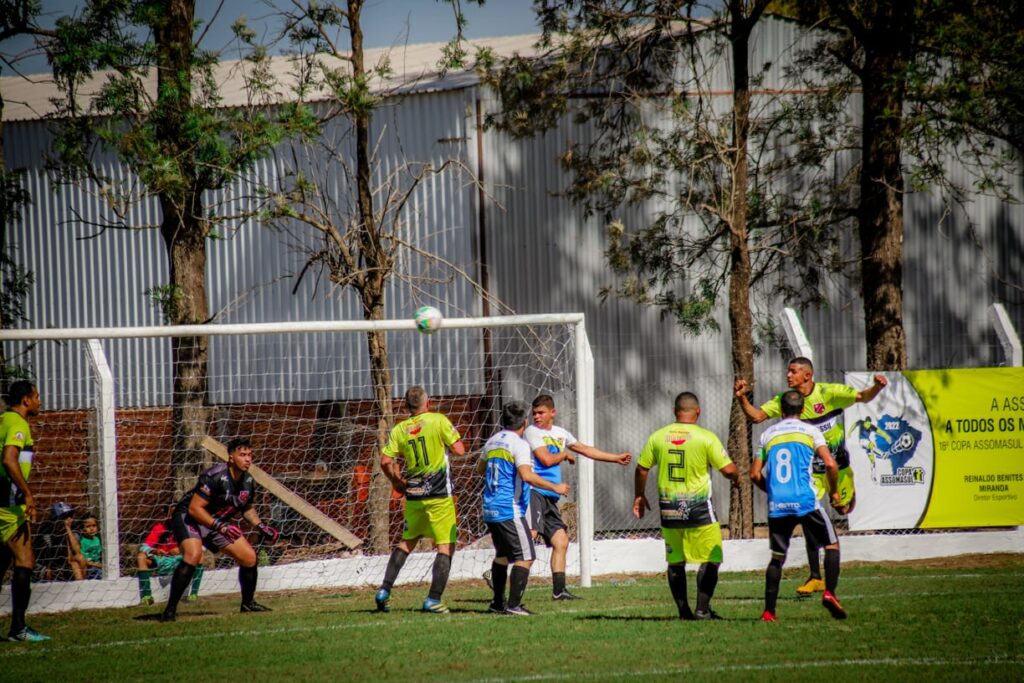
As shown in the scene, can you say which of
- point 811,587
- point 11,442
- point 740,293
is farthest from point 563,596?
point 740,293

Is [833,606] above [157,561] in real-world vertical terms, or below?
above

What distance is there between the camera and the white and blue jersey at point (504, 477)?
10078mm

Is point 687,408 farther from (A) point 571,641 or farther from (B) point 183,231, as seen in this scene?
(B) point 183,231

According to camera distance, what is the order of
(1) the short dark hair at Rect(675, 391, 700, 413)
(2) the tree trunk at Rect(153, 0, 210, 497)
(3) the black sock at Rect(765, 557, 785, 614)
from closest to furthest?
(3) the black sock at Rect(765, 557, 785, 614)
(1) the short dark hair at Rect(675, 391, 700, 413)
(2) the tree trunk at Rect(153, 0, 210, 497)

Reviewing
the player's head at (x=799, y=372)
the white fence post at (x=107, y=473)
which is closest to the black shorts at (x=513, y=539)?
the player's head at (x=799, y=372)

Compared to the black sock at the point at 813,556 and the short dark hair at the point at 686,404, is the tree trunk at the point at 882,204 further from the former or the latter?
the short dark hair at the point at 686,404

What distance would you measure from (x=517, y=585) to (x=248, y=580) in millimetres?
2925

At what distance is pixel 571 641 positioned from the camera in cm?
837

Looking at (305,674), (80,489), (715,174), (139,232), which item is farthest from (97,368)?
(715,174)

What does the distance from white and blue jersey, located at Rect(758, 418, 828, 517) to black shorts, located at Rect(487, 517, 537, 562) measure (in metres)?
2.28

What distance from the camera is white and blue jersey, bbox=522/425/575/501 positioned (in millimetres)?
10859

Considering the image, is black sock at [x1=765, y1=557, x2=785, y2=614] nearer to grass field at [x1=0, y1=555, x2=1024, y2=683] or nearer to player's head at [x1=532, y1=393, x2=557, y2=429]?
grass field at [x1=0, y1=555, x2=1024, y2=683]

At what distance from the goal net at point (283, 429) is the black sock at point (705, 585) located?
11.3 feet

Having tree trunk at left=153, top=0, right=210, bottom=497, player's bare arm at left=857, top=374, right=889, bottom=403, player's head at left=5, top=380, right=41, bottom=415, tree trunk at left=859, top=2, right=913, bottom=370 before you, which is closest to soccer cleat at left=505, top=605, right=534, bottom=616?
player's bare arm at left=857, top=374, right=889, bottom=403
